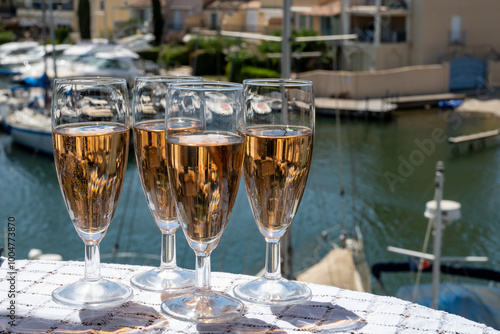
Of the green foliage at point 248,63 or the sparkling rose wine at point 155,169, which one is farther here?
the green foliage at point 248,63

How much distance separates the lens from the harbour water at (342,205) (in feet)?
40.8

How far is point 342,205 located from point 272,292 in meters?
12.4

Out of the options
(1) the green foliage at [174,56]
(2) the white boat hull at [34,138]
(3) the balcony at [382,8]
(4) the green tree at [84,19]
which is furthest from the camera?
(4) the green tree at [84,19]

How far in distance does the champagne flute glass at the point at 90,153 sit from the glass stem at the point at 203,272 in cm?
12

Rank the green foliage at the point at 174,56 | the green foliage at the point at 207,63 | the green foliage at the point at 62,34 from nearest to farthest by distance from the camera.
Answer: the green foliage at the point at 207,63 → the green foliage at the point at 174,56 → the green foliage at the point at 62,34

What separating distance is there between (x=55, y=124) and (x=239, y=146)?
271 mm

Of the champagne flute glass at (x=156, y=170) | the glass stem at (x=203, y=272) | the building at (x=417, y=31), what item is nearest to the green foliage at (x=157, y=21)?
the building at (x=417, y=31)

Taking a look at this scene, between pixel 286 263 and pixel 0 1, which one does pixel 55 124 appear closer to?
pixel 286 263

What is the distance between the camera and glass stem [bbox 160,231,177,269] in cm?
108

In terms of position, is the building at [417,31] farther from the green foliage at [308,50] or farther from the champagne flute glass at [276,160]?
the champagne flute glass at [276,160]

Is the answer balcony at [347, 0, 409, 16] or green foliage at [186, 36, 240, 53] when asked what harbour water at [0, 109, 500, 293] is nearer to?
balcony at [347, 0, 409, 16]

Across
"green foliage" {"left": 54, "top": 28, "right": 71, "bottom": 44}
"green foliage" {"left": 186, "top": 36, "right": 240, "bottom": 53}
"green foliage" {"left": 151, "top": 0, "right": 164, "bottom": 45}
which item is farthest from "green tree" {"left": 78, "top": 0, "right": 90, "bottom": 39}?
"green foliage" {"left": 186, "top": 36, "right": 240, "bottom": 53}

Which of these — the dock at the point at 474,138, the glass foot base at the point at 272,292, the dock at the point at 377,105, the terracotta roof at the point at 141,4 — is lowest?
the dock at the point at 474,138

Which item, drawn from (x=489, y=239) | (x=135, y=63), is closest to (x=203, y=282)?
(x=489, y=239)
